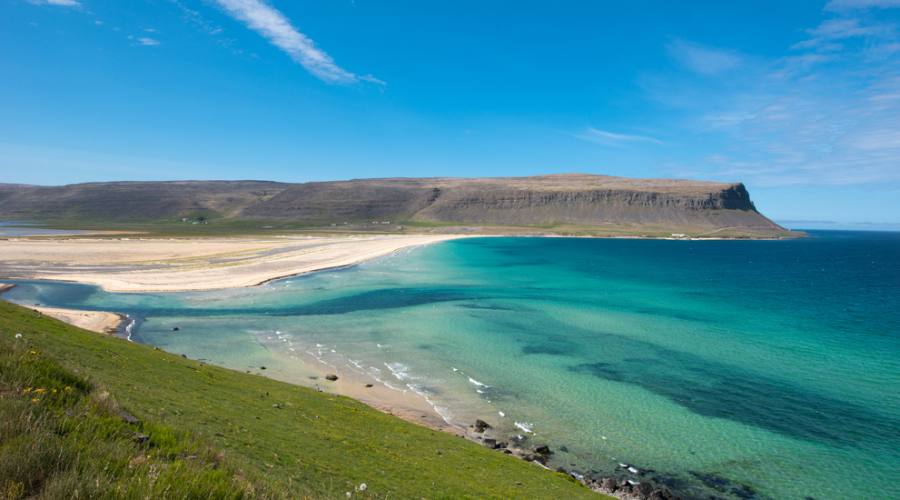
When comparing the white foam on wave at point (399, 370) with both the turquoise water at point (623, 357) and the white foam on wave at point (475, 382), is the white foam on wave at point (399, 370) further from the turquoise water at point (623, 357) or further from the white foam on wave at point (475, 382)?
the white foam on wave at point (475, 382)

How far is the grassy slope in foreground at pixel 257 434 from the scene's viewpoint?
8.85 meters

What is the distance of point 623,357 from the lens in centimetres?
3741

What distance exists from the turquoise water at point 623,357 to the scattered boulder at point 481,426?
748mm

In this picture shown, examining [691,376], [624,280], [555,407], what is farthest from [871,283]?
[555,407]

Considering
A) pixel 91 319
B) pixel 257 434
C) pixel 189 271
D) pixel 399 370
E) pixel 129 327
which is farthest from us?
pixel 189 271

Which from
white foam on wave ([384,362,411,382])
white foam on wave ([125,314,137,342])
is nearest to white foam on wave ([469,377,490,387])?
white foam on wave ([384,362,411,382])

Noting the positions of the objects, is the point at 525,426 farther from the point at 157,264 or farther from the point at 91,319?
the point at 157,264

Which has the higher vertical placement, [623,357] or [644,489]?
[623,357]

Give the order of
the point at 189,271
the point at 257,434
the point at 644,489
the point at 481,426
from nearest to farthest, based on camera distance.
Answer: the point at 257,434 → the point at 644,489 → the point at 481,426 → the point at 189,271

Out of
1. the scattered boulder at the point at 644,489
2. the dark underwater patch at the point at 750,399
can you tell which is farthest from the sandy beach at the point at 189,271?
the dark underwater patch at the point at 750,399

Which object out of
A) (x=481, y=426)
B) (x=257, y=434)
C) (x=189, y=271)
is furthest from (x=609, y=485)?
(x=189, y=271)

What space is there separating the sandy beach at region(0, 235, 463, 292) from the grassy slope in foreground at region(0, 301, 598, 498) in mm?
48323

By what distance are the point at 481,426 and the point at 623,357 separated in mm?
17674

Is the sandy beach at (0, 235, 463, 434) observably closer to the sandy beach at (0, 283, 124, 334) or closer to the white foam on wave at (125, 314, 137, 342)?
the sandy beach at (0, 283, 124, 334)
